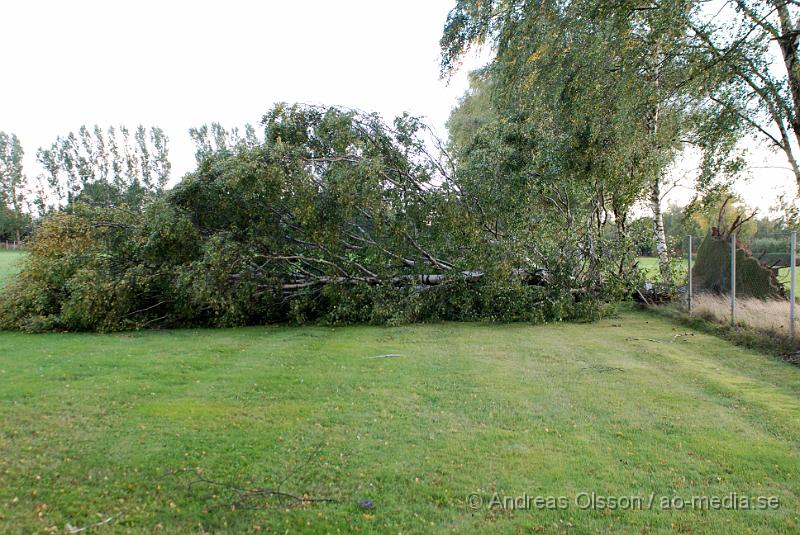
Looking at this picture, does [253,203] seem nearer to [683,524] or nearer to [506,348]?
[506,348]

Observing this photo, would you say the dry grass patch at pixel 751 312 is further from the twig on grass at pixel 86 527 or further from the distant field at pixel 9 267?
the distant field at pixel 9 267

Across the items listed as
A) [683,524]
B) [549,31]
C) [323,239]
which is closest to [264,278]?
[323,239]

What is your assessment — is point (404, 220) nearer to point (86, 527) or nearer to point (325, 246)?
point (325, 246)

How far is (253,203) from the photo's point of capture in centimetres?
1109

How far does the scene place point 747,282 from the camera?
10.7m

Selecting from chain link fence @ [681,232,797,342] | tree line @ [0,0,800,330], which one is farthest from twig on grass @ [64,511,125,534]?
chain link fence @ [681,232,797,342]

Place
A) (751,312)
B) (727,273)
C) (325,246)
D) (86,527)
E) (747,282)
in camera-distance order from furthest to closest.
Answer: (325,246), (727,273), (747,282), (751,312), (86,527)

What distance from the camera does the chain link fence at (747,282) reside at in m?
8.62

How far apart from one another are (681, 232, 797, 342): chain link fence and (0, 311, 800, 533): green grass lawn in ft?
4.84

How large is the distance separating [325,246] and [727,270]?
896cm

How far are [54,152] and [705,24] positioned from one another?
7348 cm

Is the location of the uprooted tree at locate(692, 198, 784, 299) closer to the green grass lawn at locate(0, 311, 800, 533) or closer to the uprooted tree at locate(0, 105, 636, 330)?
the uprooted tree at locate(0, 105, 636, 330)

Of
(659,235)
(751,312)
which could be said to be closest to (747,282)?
(751,312)

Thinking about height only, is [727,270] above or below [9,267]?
below
